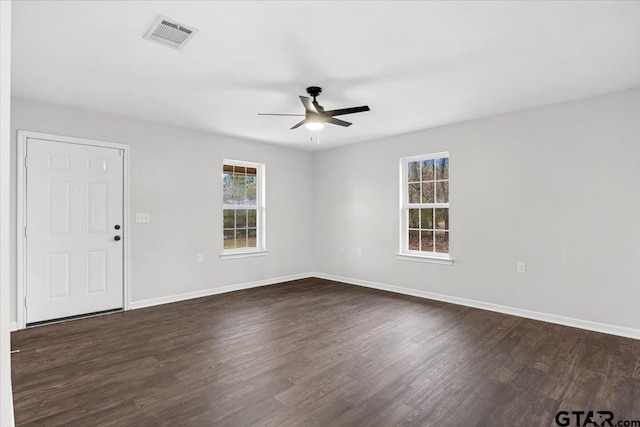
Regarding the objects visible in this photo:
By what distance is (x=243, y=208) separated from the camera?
18.5ft

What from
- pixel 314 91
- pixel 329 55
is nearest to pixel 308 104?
pixel 314 91

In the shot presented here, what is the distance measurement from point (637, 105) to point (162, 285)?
587cm

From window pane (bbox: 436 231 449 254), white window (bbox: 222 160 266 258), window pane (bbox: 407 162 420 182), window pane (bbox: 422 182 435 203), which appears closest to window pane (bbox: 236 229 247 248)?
white window (bbox: 222 160 266 258)

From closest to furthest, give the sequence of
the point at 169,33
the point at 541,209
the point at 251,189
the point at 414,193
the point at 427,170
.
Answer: the point at 169,33 → the point at 541,209 → the point at 427,170 → the point at 414,193 → the point at 251,189

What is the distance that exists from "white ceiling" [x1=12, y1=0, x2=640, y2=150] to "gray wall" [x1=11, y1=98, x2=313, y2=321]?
0.30m

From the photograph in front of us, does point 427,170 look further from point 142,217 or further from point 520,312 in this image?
point 142,217

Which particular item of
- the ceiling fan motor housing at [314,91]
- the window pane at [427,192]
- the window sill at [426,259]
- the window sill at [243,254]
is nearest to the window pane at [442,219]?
the window pane at [427,192]

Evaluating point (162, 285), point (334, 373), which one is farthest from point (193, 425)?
point (162, 285)

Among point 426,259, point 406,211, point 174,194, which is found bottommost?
point 426,259

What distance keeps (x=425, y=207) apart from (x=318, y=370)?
3.21 m

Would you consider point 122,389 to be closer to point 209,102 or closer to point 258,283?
point 209,102

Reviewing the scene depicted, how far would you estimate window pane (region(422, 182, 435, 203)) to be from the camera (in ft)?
16.4

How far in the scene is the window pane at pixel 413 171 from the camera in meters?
5.16

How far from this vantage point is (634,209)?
3.32 m
